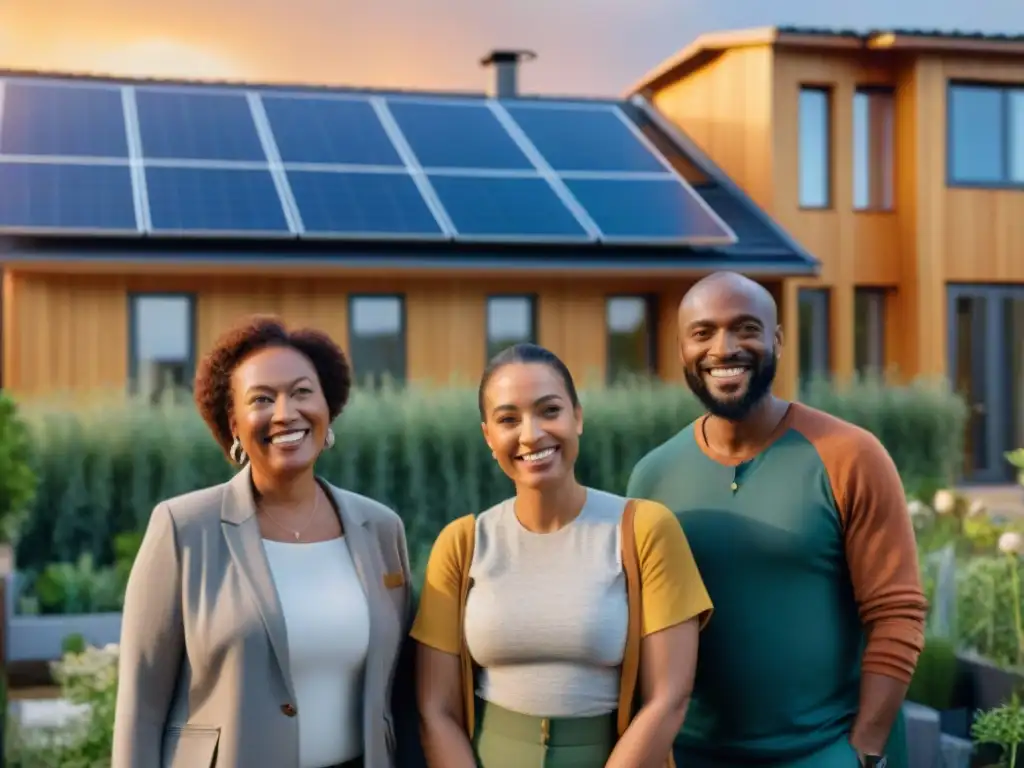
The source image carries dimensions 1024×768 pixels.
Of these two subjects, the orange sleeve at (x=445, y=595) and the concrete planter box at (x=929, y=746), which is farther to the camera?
the concrete planter box at (x=929, y=746)

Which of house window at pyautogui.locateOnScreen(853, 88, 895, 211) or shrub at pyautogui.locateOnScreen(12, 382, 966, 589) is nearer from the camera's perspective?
shrub at pyautogui.locateOnScreen(12, 382, 966, 589)

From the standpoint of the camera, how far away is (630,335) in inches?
613

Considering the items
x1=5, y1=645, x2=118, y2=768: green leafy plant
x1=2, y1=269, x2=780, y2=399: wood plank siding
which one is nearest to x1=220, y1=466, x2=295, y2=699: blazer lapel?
x1=5, y1=645, x2=118, y2=768: green leafy plant

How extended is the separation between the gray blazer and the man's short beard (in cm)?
93

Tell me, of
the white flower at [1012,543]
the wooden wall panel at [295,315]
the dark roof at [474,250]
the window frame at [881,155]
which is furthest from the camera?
the window frame at [881,155]

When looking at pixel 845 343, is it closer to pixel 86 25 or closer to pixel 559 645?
pixel 86 25

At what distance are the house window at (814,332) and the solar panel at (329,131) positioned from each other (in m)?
6.08

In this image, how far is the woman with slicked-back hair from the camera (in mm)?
2691

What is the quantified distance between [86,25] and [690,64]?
347 inches

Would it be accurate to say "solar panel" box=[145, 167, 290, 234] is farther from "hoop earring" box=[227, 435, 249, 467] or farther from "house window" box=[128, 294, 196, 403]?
"hoop earring" box=[227, 435, 249, 467]

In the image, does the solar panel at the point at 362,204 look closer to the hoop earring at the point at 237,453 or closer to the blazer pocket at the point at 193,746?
the hoop earring at the point at 237,453

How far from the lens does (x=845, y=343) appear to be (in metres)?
17.2

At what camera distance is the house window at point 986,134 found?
17.4 m

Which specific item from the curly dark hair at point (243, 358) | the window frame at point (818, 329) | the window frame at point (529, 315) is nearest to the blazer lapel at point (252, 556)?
the curly dark hair at point (243, 358)
